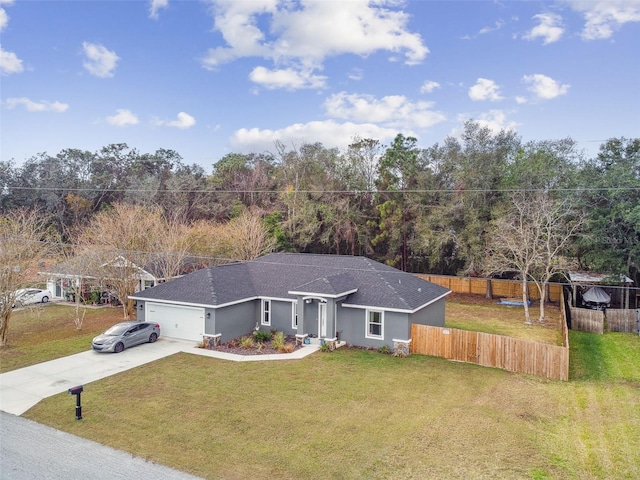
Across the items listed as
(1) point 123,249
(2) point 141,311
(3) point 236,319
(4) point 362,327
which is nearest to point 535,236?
(4) point 362,327

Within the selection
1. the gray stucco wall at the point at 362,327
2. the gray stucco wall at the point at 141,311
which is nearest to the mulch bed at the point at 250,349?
the gray stucco wall at the point at 362,327

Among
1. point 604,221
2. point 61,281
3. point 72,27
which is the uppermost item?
point 72,27

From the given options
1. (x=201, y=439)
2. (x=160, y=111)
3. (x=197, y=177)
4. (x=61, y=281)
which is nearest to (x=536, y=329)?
(x=201, y=439)

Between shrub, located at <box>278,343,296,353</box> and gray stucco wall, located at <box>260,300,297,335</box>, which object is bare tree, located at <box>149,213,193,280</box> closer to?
gray stucco wall, located at <box>260,300,297,335</box>

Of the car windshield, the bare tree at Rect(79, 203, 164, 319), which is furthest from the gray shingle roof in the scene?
the bare tree at Rect(79, 203, 164, 319)

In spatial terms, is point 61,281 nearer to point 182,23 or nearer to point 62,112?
point 62,112
